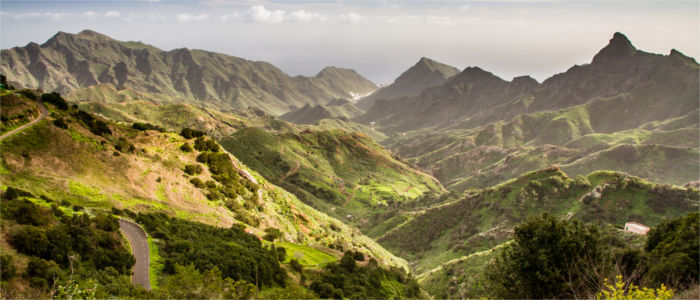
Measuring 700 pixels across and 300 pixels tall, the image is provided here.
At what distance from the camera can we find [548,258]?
93.3ft

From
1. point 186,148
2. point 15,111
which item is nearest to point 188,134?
point 186,148

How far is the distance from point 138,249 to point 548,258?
110 feet

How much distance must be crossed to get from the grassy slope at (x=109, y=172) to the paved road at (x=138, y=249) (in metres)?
3.26

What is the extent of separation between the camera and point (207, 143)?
50.5 m

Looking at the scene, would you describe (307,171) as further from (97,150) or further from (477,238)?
(97,150)

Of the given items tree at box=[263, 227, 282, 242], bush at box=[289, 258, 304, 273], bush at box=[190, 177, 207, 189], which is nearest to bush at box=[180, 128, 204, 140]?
bush at box=[190, 177, 207, 189]

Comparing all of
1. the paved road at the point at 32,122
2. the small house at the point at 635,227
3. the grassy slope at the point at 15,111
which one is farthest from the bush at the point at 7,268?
the small house at the point at 635,227

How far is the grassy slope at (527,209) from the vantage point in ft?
223

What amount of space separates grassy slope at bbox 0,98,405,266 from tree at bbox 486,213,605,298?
86.7ft

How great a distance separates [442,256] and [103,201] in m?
65.6

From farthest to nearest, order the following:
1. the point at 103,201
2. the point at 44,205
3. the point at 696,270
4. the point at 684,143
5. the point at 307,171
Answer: the point at 684,143 → the point at 307,171 → the point at 103,201 → the point at 696,270 → the point at 44,205

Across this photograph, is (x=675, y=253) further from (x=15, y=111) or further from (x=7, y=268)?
(x=15, y=111)

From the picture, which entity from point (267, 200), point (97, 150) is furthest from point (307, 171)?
point (97, 150)

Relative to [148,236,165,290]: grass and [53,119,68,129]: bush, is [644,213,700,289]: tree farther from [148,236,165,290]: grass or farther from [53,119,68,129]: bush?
[53,119,68,129]: bush
